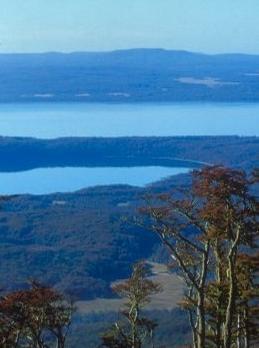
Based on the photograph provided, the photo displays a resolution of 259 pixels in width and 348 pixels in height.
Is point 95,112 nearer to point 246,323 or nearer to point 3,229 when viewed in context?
point 3,229

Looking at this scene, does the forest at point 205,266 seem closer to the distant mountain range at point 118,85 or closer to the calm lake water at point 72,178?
the calm lake water at point 72,178

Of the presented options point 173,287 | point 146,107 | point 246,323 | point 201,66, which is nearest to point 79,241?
point 173,287

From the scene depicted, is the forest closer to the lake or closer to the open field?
the open field

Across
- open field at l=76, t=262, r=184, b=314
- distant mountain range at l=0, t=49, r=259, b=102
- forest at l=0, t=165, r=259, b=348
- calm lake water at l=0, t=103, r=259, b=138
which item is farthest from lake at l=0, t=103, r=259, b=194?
forest at l=0, t=165, r=259, b=348

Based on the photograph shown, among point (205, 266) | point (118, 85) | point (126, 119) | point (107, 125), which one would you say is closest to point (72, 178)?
point (107, 125)

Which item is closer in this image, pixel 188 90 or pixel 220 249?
pixel 220 249
